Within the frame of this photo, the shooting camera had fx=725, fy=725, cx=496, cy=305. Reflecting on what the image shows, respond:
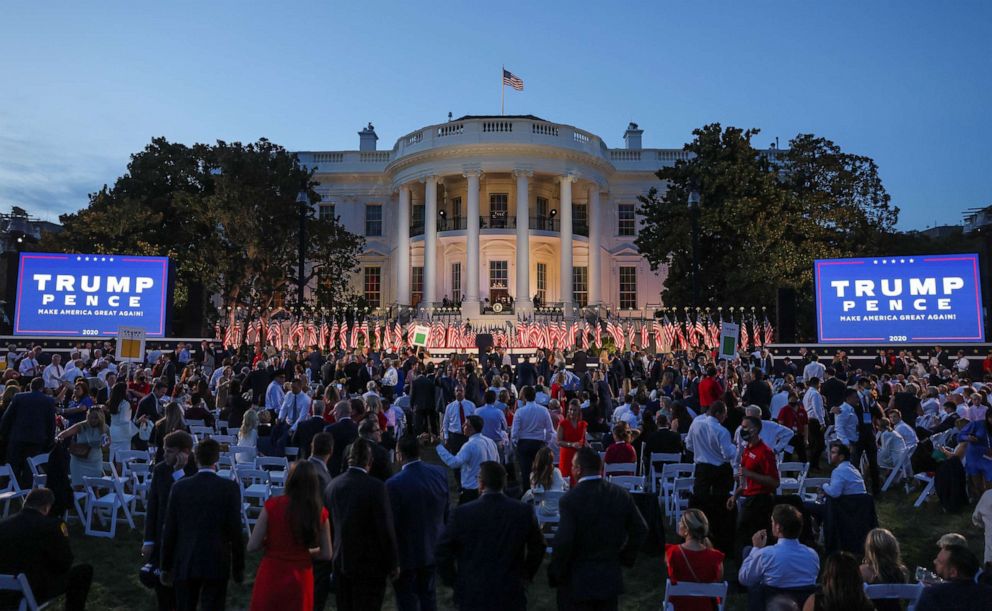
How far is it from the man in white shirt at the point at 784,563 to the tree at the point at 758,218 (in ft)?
77.9

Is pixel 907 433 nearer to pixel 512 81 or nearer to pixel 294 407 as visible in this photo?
pixel 294 407

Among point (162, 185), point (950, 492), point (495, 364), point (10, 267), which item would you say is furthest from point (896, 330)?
point (162, 185)

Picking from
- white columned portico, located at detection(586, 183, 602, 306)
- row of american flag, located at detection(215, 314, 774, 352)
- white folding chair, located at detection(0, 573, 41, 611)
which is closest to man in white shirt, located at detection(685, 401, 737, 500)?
white folding chair, located at detection(0, 573, 41, 611)

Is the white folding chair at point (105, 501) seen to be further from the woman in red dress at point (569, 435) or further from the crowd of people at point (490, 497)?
the woman in red dress at point (569, 435)

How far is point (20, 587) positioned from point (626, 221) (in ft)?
127

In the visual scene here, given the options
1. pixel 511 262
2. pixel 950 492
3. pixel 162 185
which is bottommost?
pixel 950 492

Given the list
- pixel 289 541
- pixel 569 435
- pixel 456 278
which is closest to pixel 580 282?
pixel 456 278

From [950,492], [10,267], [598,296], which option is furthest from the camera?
[598,296]

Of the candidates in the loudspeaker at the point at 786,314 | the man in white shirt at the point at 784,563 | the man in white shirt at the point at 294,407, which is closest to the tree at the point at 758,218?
the loudspeaker at the point at 786,314

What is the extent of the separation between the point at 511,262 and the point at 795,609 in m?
34.5

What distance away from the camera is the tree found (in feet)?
90.6

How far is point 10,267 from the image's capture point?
24.0m

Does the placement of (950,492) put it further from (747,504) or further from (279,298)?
(279,298)

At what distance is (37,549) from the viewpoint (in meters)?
4.75
